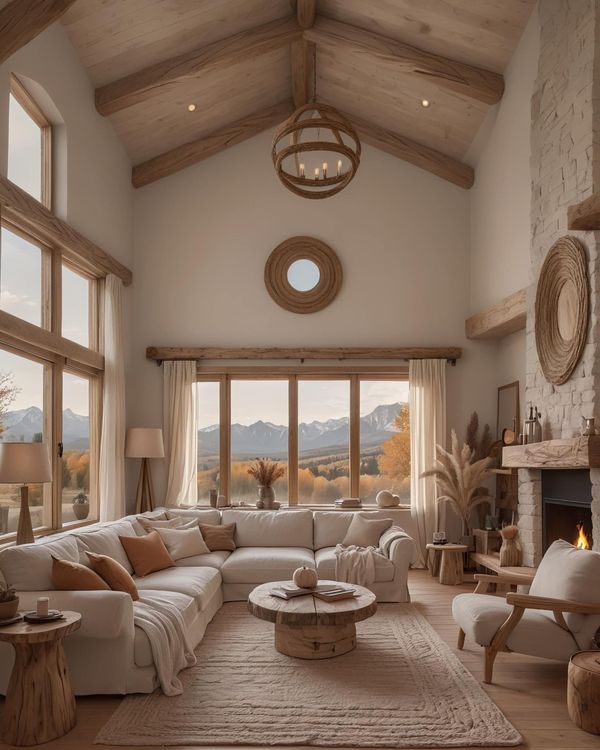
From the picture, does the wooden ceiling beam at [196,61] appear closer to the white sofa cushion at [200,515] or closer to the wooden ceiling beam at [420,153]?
the wooden ceiling beam at [420,153]

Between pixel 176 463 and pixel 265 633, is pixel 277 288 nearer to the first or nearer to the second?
pixel 176 463

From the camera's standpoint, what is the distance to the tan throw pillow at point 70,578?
434 centimetres

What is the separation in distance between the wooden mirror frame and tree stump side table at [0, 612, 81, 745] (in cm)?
562

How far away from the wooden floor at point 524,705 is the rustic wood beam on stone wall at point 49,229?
11.4 feet

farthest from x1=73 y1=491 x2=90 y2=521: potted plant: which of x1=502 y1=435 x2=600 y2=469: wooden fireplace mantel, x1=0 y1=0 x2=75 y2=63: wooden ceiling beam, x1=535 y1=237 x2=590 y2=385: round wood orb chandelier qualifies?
x1=535 y1=237 x2=590 y2=385: round wood orb chandelier

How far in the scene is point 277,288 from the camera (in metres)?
8.80

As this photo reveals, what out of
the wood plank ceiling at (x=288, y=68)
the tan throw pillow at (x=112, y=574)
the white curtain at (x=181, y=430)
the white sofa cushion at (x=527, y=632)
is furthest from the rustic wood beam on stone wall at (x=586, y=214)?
the white curtain at (x=181, y=430)

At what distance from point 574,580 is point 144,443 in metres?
4.94

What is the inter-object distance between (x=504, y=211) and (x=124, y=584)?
536 cm

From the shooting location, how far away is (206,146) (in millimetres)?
8750

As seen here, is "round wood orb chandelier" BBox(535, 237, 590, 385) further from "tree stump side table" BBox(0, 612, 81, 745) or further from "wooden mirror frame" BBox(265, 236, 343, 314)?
"tree stump side table" BBox(0, 612, 81, 745)

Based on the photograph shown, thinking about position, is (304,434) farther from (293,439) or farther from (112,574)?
(112,574)

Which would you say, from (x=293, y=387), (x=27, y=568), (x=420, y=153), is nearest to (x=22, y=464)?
(x=27, y=568)

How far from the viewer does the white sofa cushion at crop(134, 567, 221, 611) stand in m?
5.34
